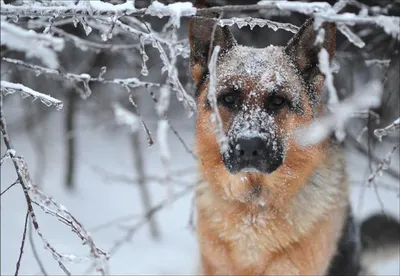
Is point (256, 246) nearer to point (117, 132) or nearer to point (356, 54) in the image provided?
point (356, 54)

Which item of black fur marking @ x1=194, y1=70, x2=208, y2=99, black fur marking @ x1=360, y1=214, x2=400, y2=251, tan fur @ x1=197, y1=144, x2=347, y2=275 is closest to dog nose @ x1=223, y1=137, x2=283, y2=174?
tan fur @ x1=197, y1=144, x2=347, y2=275

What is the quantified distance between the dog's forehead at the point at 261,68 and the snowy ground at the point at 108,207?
46.1 inches

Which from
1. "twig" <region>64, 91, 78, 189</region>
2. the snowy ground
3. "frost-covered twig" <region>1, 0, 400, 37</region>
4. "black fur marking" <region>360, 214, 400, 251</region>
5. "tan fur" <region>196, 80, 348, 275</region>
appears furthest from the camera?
"twig" <region>64, 91, 78, 189</region>

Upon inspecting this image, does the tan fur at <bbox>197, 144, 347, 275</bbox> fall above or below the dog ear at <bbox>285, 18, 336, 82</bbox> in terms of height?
below

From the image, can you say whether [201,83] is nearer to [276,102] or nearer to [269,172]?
[276,102]

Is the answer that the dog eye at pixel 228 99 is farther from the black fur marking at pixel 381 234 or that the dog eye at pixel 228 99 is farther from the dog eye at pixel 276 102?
the black fur marking at pixel 381 234

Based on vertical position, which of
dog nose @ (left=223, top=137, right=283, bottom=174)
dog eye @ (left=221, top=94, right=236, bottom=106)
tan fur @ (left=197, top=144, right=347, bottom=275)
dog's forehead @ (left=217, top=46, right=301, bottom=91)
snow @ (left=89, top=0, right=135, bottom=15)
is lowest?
tan fur @ (left=197, top=144, right=347, bottom=275)

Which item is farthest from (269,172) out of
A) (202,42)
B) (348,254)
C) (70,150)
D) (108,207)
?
(70,150)

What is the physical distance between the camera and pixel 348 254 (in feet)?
13.5

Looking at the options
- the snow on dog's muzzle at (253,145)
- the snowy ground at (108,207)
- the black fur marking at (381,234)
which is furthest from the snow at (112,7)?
the black fur marking at (381,234)

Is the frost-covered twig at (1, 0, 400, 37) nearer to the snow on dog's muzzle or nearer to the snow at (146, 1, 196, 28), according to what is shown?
the snow at (146, 1, 196, 28)

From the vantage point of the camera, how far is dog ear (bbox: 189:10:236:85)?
11.1 ft

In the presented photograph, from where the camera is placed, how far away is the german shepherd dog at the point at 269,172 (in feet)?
10.9

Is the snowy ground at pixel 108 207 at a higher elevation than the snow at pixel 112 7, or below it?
below
